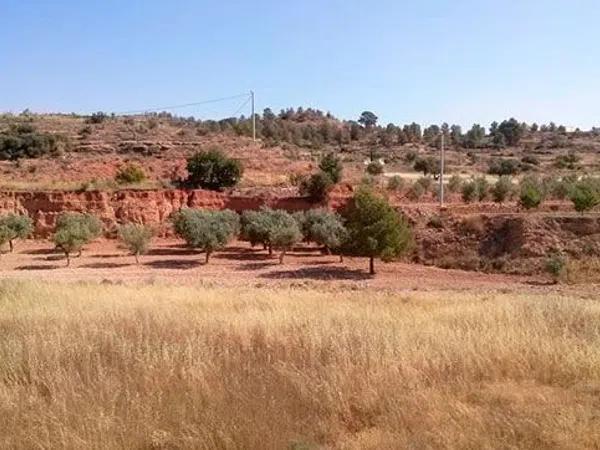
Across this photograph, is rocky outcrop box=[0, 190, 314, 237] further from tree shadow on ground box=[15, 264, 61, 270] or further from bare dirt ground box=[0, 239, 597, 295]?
tree shadow on ground box=[15, 264, 61, 270]

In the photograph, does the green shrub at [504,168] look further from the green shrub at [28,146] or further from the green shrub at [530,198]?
the green shrub at [28,146]

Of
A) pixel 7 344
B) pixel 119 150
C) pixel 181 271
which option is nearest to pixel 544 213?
pixel 181 271

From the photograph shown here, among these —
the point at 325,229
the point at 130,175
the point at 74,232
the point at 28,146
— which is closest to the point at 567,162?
the point at 130,175

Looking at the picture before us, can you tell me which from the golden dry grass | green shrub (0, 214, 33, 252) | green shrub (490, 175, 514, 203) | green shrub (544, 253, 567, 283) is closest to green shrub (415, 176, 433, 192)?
green shrub (490, 175, 514, 203)

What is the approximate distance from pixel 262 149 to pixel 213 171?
47.4 ft

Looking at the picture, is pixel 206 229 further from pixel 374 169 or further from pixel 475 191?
pixel 374 169

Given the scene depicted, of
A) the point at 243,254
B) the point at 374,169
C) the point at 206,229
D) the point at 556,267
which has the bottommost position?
the point at 243,254

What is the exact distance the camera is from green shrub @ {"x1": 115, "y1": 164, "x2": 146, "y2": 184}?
146 feet

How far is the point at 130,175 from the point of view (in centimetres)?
4484

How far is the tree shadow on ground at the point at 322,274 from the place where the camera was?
2588 cm

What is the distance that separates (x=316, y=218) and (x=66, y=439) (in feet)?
93.0

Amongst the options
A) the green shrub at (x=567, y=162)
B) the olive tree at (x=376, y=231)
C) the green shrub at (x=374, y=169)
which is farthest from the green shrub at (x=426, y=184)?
the green shrub at (x=567, y=162)

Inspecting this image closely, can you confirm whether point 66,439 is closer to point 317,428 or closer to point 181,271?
point 317,428

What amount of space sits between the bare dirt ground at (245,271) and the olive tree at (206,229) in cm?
71
